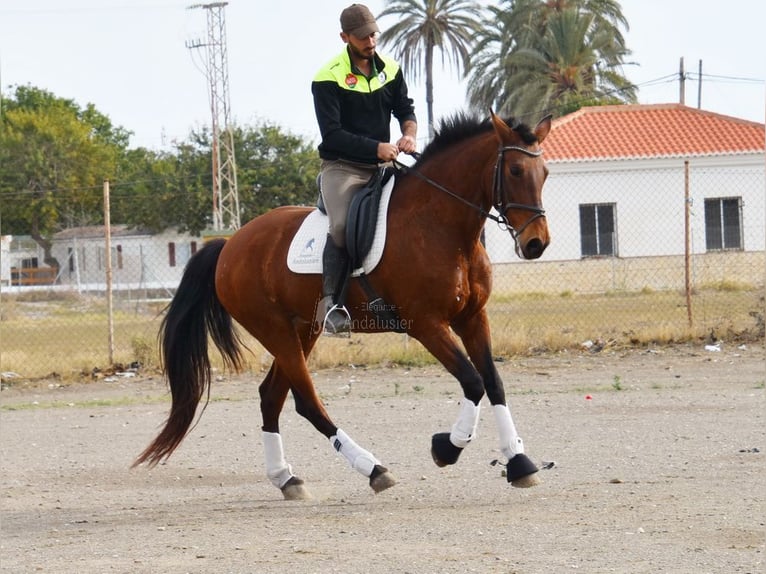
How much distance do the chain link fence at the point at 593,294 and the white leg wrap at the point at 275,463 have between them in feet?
25.0

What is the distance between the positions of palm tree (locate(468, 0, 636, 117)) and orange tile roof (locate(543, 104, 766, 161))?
293 inches

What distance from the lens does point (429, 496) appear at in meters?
7.82

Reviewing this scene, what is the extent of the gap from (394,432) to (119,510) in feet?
11.1

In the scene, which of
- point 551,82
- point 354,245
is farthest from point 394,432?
point 551,82

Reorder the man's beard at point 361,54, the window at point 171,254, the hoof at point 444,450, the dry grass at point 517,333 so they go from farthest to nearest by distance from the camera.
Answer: the window at point 171,254, the dry grass at point 517,333, the man's beard at point 361,54, the hoof at point 444,450

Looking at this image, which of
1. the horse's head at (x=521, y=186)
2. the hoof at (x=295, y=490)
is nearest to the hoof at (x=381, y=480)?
the hoof at (x=295, y=490)

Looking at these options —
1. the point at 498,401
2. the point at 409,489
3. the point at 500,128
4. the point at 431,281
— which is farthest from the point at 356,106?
the point at 409,489

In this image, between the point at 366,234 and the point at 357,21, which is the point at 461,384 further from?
the point at 357,21

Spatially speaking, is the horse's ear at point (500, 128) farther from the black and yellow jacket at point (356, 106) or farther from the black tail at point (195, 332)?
the black tail at point (195, 332)

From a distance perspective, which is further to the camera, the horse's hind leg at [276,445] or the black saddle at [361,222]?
the horse's hind leg at [276,445]

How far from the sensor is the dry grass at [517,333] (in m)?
16.5

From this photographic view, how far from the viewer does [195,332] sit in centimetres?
951

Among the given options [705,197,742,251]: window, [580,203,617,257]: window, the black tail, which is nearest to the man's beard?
the black tail

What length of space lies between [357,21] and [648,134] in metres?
33.9
